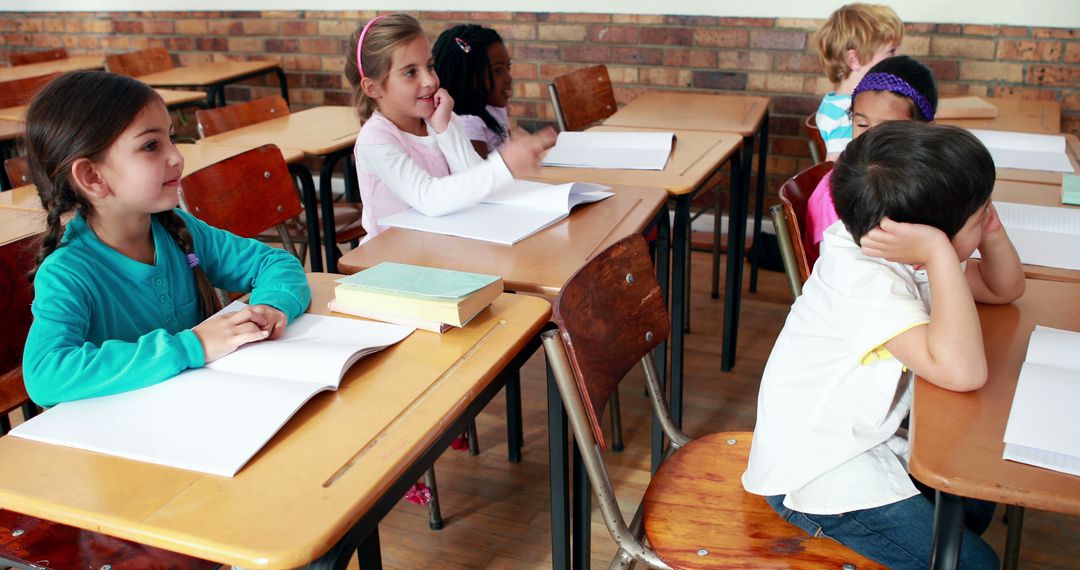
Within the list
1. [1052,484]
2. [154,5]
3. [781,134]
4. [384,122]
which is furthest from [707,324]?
[154,5]

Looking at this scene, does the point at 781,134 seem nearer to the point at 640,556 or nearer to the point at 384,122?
the point at 384,122

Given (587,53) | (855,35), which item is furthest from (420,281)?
(587,53)

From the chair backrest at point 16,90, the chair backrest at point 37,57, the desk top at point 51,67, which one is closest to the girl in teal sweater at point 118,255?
the chair backrest at point 16,90

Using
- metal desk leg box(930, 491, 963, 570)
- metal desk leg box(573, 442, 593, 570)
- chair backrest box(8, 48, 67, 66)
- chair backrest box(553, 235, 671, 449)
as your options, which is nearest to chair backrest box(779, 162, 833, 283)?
chair backrest box(553, 235, 671, 449)

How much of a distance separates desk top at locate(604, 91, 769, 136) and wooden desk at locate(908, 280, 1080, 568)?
1.61m

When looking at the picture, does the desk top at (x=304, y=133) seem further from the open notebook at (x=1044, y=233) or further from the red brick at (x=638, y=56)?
the open notebook at (x=1044, y=233)

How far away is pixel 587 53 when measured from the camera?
395 centimetres

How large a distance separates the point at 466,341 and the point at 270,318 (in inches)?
10.6

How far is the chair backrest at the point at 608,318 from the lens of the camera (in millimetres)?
1237

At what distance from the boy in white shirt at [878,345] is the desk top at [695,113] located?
151 centimetres

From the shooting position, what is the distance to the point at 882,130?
46.4 inches

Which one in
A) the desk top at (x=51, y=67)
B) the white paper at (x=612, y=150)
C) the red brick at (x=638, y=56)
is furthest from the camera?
the desk top at (x=51, y=67)

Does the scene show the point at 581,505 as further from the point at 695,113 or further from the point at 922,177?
the point at 695,113

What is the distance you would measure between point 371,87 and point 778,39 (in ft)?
6.74
